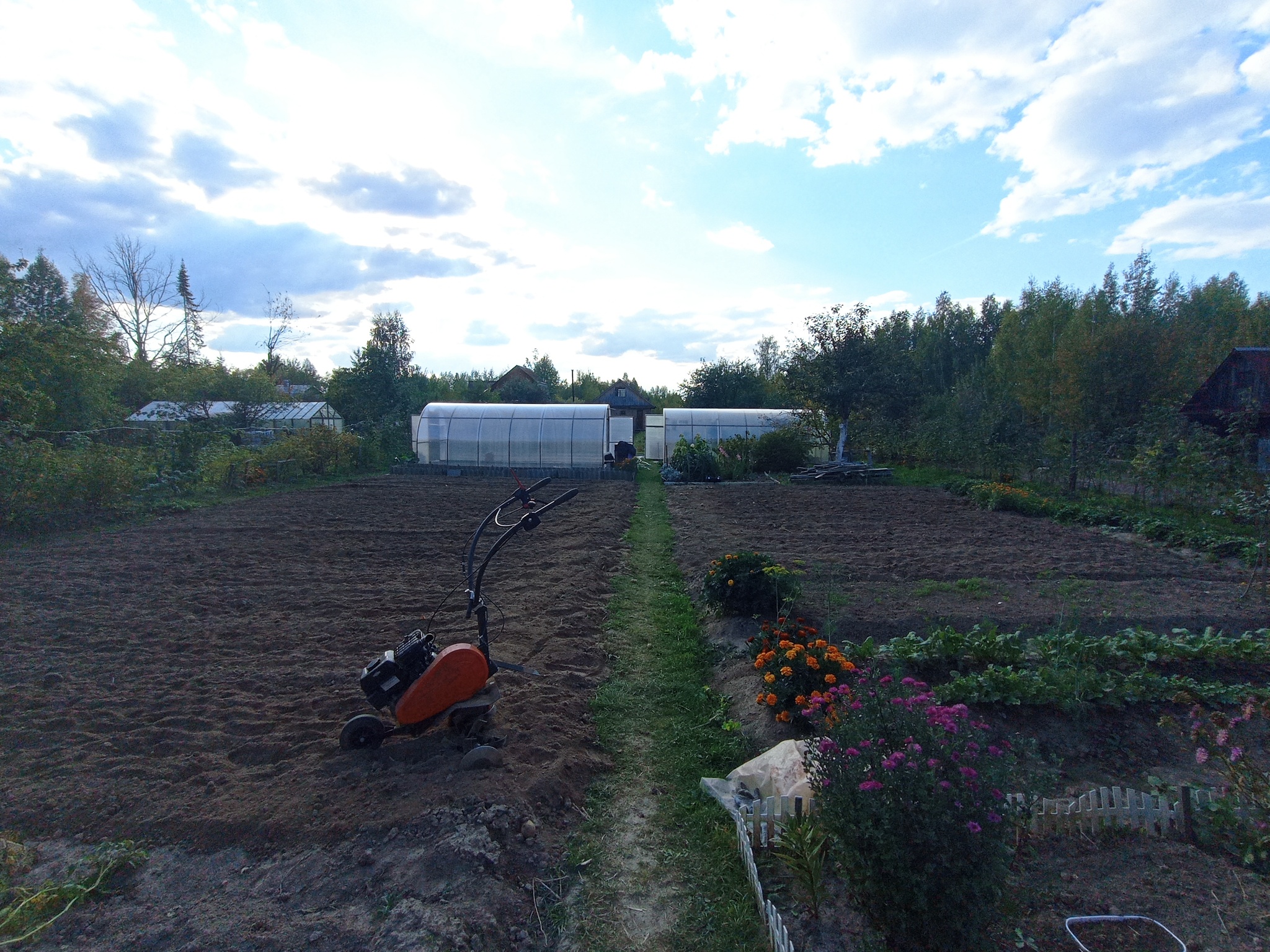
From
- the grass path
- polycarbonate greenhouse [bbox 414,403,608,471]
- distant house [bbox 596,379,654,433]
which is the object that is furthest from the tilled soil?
distant house [bbox 596,379,654,433]

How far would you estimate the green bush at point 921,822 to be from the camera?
2439mm

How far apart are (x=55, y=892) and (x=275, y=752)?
1279 mm

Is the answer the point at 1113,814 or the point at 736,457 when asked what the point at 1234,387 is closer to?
the point at 736,457

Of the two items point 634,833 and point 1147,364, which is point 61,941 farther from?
point 1147,364

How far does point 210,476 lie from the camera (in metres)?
17.2

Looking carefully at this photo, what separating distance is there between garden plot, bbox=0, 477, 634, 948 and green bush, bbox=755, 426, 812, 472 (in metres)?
14.2

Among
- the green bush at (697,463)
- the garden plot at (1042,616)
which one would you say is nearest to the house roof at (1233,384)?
the garden plot at (1042,616)

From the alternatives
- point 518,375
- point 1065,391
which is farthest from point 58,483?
point 518,375

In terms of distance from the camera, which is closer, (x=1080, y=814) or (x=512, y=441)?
(x=1080, y=814)

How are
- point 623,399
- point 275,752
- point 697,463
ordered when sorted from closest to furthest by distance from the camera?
point 275,752
point 697,463
point 623,399

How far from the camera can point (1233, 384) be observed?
2061cm

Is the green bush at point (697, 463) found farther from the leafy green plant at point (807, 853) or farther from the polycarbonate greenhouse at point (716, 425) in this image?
the leafy green plant at point (807, 853)

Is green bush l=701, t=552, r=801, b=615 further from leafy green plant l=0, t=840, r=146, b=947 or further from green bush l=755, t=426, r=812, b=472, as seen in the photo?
green bush l=755, t=426, r=812, b=472

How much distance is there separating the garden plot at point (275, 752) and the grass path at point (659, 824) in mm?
210
